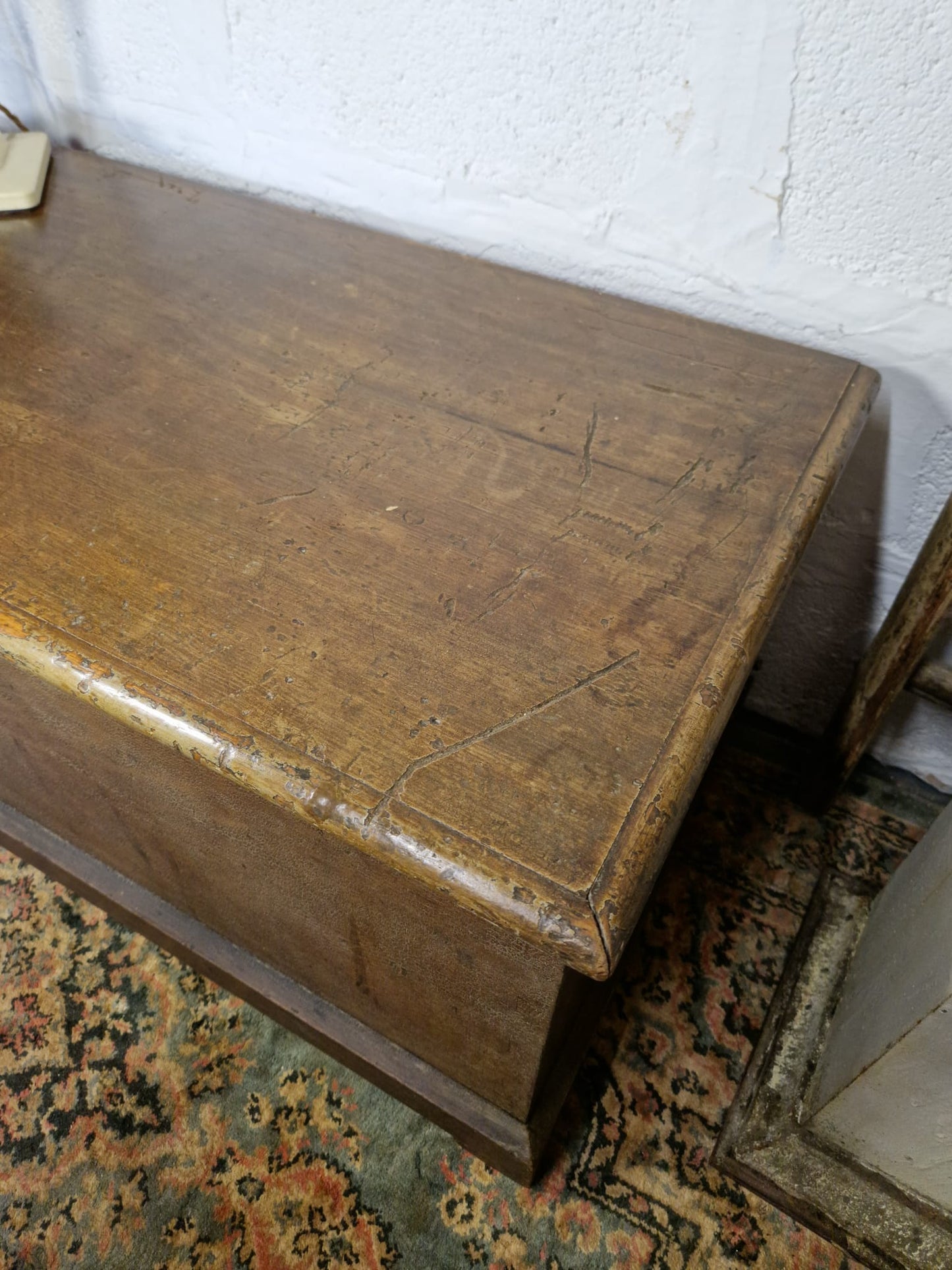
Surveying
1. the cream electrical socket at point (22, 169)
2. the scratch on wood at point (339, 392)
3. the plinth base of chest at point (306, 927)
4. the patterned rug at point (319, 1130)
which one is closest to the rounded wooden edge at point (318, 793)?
the plinth base of chest at point (306, 927)

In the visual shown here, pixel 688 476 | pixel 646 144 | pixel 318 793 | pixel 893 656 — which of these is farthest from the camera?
pixel 893 656

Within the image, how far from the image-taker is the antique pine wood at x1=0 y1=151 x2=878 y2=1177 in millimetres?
559

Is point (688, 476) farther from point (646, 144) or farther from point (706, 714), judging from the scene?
point (646, 144)

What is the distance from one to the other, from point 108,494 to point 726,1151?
3.03 feet

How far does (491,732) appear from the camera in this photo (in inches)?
22.5

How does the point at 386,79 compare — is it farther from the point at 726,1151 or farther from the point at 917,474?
the point at 726,1151

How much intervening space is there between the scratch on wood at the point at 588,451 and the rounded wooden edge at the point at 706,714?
0.17 meters

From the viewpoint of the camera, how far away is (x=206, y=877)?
89 centimetres

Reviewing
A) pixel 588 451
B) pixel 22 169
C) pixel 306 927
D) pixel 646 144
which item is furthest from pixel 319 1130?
pixel 22 169

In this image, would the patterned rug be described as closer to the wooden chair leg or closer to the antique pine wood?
the antique pine wood

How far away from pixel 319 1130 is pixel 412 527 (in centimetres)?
69

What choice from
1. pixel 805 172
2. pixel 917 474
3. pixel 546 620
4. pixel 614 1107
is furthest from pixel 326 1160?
pixel 805 172

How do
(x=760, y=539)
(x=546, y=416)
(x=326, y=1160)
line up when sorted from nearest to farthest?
(x=760, y=539) → (x=546, y=416) → (x=326, y=1160)

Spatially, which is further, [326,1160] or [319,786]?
[326,1160]
